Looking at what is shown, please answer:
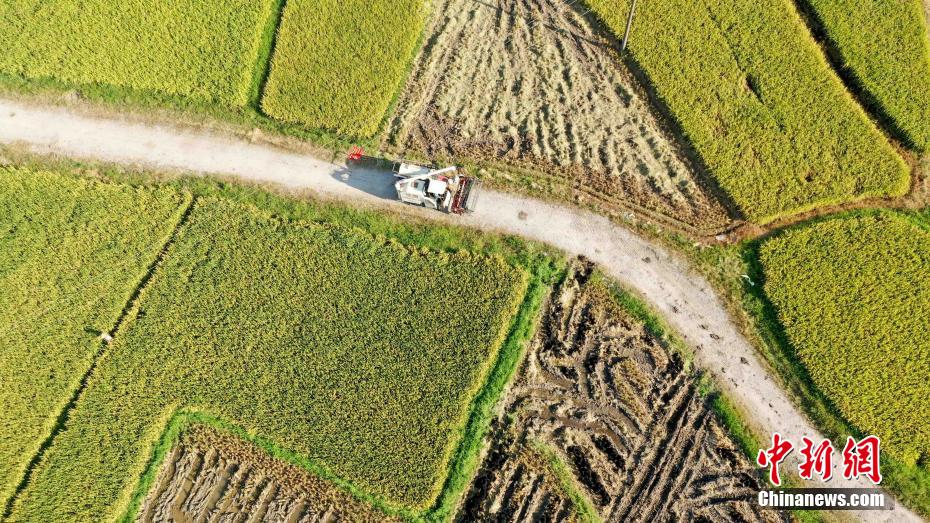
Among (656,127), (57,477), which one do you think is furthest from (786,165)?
(57,477)

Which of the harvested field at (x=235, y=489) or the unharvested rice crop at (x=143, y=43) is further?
the unharvested rice crop at (x=143, y=43)

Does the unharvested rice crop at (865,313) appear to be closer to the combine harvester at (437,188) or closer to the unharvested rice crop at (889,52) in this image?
the unharvested rice crop at (889,52)

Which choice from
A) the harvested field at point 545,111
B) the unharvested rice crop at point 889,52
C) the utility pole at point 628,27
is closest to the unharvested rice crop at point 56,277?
the harvested field at point 545,111

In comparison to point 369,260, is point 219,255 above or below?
below

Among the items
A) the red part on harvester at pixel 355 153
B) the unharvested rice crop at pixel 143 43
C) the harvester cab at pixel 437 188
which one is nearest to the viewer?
the harvester cab at pixel 437 188

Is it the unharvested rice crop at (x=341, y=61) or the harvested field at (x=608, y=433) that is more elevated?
the unharvested rice crop at (x=341, y=61)

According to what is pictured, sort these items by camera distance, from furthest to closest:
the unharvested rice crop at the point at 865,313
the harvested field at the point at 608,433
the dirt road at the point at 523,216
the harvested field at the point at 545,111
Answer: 1. the harvested field at the point at 545,111
2. the dirt road at the point at 523,216
3. the harvested field at the point at 608,433
4. the unharvested rice crop at the point at 865,313

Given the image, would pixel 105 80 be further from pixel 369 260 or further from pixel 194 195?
pixel 369 260

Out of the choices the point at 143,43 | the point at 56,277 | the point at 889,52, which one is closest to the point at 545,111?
the point at 889,52
